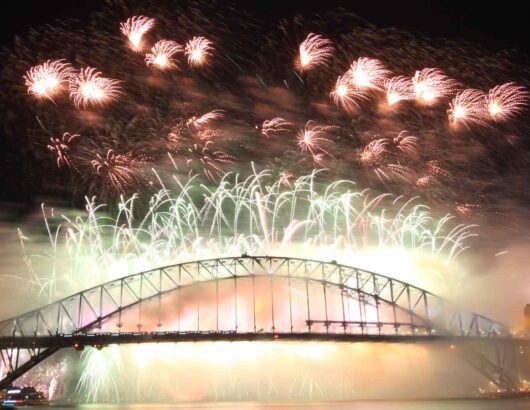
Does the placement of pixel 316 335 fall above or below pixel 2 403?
above

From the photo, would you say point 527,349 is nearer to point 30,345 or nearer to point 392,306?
point 392,306

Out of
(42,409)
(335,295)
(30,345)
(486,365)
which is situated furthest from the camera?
(335,295)

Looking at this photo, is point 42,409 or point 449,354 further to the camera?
point 449,354

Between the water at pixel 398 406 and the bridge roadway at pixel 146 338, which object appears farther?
the bridge roadway at pixel 146 338

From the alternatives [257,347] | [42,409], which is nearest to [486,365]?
[257,347]

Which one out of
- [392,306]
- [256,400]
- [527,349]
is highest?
[392,306]

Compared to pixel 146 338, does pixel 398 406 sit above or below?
below

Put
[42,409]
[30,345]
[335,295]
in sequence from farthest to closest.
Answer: [335,295] → [30,345] → [42,409]

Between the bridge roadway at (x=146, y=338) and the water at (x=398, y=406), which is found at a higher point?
the bridge roadway at (x=146, y=338)

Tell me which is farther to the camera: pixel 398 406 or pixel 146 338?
pixel 146 338

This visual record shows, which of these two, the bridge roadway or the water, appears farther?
the bridge roadway

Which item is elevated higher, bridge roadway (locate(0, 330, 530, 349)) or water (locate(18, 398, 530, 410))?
bridge roadway (locate(0, 330, 530, 349))
